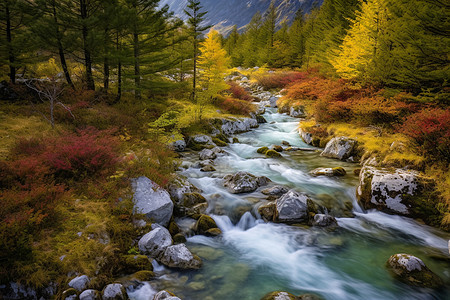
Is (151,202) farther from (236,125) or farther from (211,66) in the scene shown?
(211,66)

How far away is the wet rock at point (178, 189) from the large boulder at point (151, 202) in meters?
0.79

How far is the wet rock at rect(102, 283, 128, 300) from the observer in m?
4.25

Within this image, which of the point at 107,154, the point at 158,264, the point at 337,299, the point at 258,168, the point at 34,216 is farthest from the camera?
the point at 258,168

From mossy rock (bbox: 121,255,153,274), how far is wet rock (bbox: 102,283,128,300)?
0.74 meters

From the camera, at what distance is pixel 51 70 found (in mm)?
17344

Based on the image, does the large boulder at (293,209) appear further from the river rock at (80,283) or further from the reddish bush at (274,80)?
the reddish bush at (274,80)

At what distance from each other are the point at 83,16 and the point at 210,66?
31.5ft

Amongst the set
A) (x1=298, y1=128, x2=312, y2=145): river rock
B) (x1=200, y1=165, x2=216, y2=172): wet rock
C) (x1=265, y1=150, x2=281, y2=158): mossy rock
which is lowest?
(x1=200, y1=165, x2=216, y2=172): wet rock

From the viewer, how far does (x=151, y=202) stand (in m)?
6.84

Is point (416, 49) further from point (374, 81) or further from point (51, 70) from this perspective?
point (51, 70)

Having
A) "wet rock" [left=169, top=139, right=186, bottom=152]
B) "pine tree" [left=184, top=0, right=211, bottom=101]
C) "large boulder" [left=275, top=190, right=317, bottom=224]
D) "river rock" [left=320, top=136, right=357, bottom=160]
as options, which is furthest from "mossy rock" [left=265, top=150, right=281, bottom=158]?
"pine tree" [left=184, top=0, right=211, bottom=101]

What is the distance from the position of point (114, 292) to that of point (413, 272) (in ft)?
22.8

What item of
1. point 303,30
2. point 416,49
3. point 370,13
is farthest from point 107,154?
point 303,30

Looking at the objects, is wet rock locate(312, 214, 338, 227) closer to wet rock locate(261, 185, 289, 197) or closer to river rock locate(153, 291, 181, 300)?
wet rock locate(261, 185, 289, 197)
